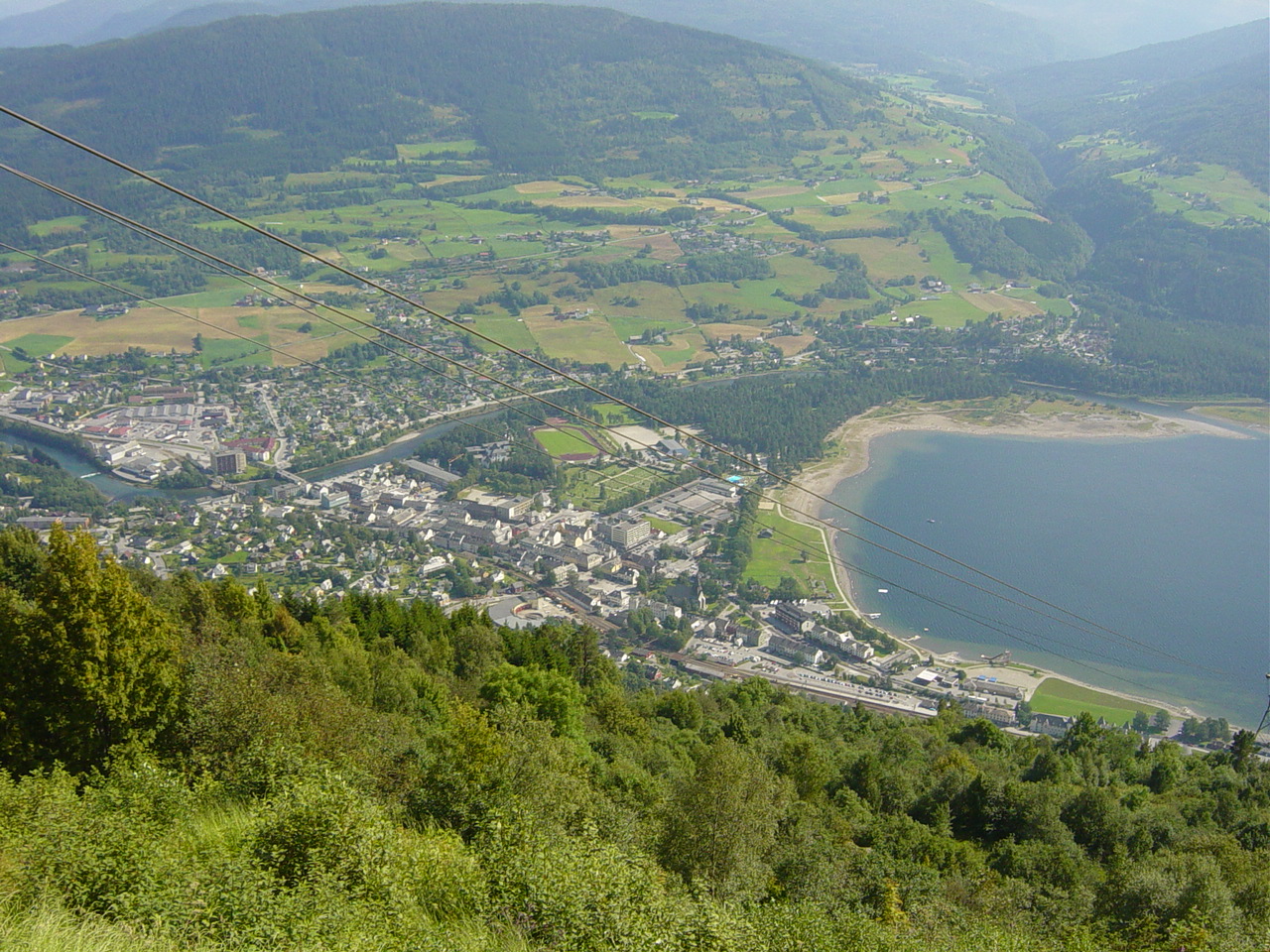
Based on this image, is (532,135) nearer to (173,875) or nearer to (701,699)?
(701,699)

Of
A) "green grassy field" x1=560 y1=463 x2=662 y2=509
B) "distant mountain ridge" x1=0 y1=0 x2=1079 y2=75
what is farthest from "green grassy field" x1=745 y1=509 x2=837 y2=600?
"distant mountain ridge" x1=0 y1=0 x2=1079 y2=75

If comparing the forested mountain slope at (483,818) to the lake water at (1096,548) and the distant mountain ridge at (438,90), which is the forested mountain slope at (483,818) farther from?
the distant mountain ridge at (438,90)

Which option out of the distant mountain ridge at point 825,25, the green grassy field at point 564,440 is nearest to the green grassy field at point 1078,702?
the green grassy field at point 564,440

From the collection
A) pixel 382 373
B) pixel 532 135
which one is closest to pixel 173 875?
pixel 382 373

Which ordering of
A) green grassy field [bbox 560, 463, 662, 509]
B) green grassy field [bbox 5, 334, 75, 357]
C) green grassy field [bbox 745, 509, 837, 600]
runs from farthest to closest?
green grassy field [bbox 5, 334, 75, 357], green grassy field [bbox 560, 463, 662, 509], green grassy field [bbox 745, 509, 837, 600]

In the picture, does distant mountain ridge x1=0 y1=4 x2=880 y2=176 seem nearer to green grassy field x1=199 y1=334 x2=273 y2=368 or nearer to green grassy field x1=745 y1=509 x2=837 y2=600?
green grassy field x1=199 y1=334 x2=273 y2=368

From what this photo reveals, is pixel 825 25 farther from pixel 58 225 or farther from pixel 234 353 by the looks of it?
pixel 234 353
